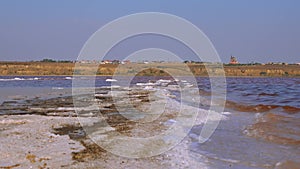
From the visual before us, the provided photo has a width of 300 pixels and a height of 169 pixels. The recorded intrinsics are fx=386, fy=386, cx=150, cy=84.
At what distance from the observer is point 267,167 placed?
27.3ft

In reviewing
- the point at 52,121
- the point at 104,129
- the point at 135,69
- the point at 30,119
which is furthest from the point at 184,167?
the point at 135,69

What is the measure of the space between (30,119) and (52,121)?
1.00 m

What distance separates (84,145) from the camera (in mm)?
9812

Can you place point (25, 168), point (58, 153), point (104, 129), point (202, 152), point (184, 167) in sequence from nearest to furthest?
point (25, 168) < point (184, 167) < point (58, 153) < point (202, 152) < point (104, 129)

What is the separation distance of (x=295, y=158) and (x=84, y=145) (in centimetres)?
517

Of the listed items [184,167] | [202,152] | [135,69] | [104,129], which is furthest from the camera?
[135,69]

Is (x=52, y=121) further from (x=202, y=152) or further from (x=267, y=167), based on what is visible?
(x=267, y=167)

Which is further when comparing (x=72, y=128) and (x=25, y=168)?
(x=72, y=128)

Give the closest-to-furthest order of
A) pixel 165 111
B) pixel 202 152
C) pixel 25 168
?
pixel 25 168 → pixel 202 152 → pixel 165 111

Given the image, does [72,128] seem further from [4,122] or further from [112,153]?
[112,153]

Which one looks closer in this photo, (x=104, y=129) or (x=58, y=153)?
(x=58, y=153)

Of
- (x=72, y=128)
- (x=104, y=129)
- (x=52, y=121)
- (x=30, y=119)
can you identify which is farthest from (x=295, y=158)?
(x=30, y=119)

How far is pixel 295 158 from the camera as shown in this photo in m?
9.21

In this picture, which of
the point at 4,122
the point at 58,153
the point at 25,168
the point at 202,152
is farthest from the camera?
the point at 4,122
